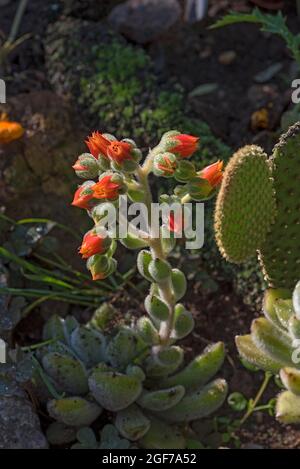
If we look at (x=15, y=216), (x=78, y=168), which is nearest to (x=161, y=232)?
(x=78, y=168)

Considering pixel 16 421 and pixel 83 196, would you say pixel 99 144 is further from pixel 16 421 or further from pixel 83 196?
pixel 16 421

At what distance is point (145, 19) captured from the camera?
11.9 ft

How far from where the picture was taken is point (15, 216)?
3.14m

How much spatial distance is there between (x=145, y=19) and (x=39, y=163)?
0.83 meters

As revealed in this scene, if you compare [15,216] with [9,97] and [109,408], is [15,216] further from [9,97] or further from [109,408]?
[109,408]

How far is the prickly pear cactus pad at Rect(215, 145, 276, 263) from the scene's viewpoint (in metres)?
2.03

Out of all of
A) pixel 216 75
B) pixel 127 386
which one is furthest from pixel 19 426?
pixel 216 75

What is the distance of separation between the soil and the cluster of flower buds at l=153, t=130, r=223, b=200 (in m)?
0.96

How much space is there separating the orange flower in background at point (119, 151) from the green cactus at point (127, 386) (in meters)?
0.62

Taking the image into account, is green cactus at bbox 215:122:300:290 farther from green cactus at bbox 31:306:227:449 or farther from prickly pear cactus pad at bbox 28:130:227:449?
green cactus at bbox 31:306:227:449

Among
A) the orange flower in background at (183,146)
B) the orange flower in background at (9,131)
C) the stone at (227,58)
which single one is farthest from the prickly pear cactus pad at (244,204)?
the stone at (227,58)

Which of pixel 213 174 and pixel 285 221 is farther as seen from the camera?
pixel 285 221

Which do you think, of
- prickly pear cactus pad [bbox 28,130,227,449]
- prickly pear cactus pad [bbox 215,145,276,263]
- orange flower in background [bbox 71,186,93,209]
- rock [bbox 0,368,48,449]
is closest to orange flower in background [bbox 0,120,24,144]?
prickly pear cactus pad [bbox 28,130,227,449]
